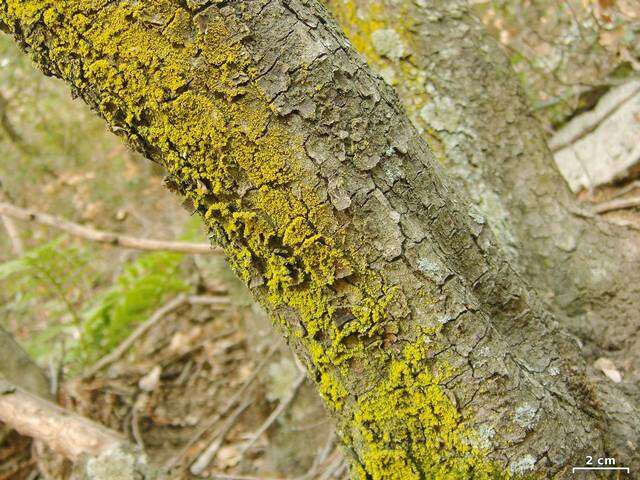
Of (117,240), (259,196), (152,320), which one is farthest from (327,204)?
(152,320)

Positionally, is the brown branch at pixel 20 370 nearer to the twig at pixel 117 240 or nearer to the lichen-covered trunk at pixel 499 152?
the twig at pixel 117 240

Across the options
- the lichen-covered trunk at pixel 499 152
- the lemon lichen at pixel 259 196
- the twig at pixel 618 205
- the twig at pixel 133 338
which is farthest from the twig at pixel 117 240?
the twig at pixel 618 205

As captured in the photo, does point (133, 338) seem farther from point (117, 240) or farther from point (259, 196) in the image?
point (259, 196)

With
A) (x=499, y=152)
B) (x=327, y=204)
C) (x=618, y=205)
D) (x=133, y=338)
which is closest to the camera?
(x=327, y=204)

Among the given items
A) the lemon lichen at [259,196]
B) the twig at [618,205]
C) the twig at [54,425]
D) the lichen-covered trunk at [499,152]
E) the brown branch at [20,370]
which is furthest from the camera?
the brown branch at [20,370]

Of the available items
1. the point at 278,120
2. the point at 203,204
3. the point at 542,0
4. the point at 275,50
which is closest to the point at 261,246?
the point at 203,204

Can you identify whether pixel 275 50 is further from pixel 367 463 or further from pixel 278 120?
pixel 367 463
